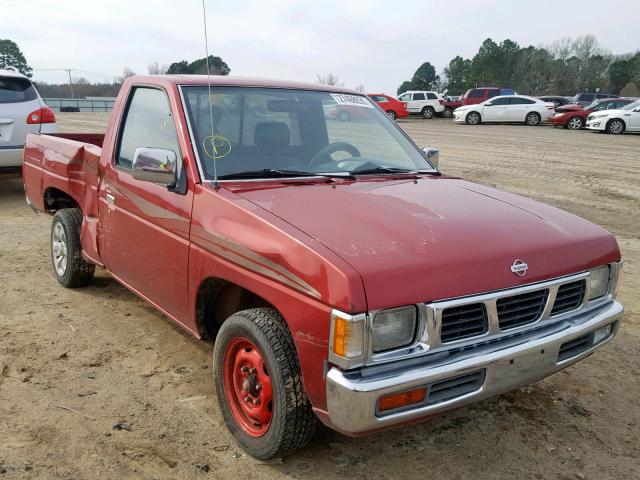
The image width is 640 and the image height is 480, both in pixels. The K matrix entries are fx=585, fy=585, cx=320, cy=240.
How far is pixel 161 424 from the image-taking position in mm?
3125

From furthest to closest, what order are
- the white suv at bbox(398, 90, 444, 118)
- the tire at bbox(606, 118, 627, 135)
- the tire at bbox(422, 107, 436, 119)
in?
the tire at bbox(422, 107, 436, 119) < the white suv at bbox(398, 90, 444, 118) < the tire at bbox(606, 118, 627, 135)

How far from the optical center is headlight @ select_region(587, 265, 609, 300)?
298cm

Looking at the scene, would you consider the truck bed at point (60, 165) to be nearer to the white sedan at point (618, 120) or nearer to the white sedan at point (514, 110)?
the white sedan at point (618, 120)

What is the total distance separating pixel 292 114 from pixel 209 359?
67.7 inches

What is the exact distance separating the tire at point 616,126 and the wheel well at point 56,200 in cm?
2292

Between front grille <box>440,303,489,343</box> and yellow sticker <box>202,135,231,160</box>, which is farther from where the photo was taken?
yellow sticker <box>202,135,231,160</box>

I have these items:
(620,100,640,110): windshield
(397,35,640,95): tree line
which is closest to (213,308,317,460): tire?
(620,100,640,110): windshield

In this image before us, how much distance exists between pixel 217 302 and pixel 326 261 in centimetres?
120

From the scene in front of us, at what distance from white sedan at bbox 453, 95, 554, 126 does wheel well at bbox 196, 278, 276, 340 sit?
2755 centimetres

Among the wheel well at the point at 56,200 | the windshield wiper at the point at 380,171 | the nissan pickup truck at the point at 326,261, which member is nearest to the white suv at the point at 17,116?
the wheel well at the point at 56,200

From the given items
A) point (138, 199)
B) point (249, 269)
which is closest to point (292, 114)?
point (138, 199)

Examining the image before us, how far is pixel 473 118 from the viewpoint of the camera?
95.5 ft

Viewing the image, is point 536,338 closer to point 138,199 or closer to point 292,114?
point 292,114

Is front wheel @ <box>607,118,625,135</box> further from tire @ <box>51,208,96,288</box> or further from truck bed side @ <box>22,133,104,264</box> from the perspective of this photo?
tire @ <box>51,208,96,288</box>
